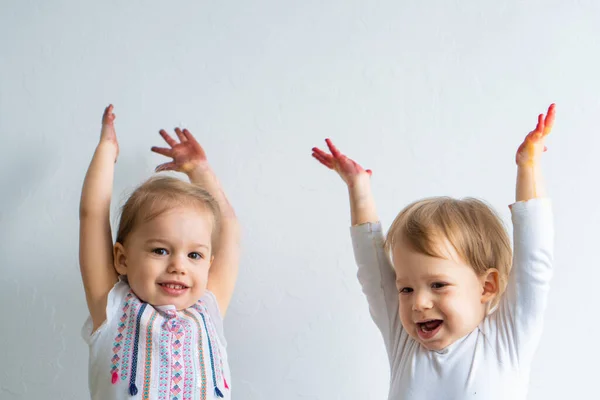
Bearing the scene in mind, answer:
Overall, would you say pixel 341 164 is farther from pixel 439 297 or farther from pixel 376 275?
pixel 439 297

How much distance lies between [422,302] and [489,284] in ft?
0.39

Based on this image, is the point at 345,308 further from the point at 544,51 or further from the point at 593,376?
the point at 544,51

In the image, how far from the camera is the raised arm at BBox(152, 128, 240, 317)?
49.3 inches

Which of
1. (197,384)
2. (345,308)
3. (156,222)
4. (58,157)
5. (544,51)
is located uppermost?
(544,51)

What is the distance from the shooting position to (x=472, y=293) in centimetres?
107

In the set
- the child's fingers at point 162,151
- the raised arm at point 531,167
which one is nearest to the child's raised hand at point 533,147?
the raised arm at point 531,167

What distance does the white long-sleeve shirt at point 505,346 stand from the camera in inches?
40.6

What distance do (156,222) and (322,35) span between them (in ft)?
1.66

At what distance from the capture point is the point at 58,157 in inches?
53.5

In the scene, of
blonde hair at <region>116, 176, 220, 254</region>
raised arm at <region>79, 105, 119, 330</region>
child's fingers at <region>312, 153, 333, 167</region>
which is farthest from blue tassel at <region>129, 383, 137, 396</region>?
child's fingers at <region>312, 153, 333, 167</region>

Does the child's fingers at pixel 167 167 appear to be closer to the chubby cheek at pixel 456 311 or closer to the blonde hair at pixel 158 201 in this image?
the blonde hair at pixel 158 201

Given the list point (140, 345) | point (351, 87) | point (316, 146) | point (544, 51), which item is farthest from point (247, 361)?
point (544, 51)

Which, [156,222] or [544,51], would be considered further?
[544,51]

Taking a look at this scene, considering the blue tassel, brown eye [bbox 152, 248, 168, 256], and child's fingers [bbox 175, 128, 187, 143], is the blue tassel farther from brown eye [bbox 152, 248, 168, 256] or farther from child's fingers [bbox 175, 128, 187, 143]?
child's fingers [bbox 175, 128, 187, 143]
